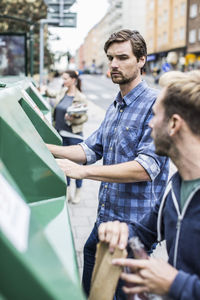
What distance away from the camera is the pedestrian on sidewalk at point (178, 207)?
1203mm

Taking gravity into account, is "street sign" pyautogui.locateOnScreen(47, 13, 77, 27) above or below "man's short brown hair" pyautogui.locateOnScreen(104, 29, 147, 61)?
above

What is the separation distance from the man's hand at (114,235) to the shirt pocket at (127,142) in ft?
2.77

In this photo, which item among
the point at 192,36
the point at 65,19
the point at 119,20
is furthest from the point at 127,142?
the point at 119,20

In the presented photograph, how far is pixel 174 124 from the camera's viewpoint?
135 cm

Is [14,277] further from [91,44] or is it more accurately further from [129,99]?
[91,44]

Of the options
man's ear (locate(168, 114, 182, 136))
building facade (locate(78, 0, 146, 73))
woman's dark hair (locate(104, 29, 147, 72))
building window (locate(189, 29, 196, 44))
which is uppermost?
building facade (locate(78, 0, 146, 73))

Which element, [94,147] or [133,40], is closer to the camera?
[133,40]

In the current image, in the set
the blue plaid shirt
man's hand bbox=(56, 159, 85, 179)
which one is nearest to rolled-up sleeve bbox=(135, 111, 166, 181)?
the blue plaid shirt

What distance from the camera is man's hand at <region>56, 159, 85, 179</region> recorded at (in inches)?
74.2

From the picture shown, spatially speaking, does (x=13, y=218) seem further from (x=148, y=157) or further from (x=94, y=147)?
(x=94, y=147)

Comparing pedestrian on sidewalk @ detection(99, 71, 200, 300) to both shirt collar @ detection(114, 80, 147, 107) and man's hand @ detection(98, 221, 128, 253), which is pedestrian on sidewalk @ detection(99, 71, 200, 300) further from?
shirt collar @ detection(114, 80, 147, 107)

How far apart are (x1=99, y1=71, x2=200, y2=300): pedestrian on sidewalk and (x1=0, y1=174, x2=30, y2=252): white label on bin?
0.39 meters

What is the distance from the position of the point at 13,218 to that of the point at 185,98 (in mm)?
669

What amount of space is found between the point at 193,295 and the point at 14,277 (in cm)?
56
